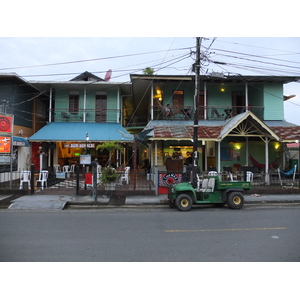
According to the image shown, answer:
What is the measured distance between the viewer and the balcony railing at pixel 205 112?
18.1 m

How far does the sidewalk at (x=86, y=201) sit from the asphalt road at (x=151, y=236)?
0.95 metres

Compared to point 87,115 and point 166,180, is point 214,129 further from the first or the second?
point 87,115

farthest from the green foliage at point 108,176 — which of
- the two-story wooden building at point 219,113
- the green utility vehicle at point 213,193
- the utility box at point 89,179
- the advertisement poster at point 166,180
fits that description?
the two-story wooden building at point 219,113

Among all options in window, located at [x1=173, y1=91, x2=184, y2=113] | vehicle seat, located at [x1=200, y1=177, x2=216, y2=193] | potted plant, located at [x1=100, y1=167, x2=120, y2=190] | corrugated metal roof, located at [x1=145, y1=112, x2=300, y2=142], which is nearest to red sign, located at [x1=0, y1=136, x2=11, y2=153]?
potted plant, located at [x1=100, y1=167, x2=120, y2=190]

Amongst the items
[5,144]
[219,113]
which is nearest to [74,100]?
[5,144]

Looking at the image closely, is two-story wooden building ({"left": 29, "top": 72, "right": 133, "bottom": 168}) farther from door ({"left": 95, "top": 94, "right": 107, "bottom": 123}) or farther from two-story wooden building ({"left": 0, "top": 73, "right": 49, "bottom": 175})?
two-story wooden building ({"left": 0, "top": 73, "right": 49, "bottom": 175})

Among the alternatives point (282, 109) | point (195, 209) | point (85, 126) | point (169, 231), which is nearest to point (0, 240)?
point (169, 231)

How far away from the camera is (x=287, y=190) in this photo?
12.6m

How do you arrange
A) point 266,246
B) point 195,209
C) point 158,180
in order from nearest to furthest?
point 266,246, point 195,209, point 158,180

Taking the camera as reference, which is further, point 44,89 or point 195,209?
point 44,89

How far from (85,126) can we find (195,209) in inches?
486

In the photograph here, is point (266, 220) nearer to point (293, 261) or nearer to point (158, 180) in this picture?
point (293, 261)

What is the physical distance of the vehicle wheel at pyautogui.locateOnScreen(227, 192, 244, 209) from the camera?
31.2 feet

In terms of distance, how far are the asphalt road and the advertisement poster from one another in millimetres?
3142
